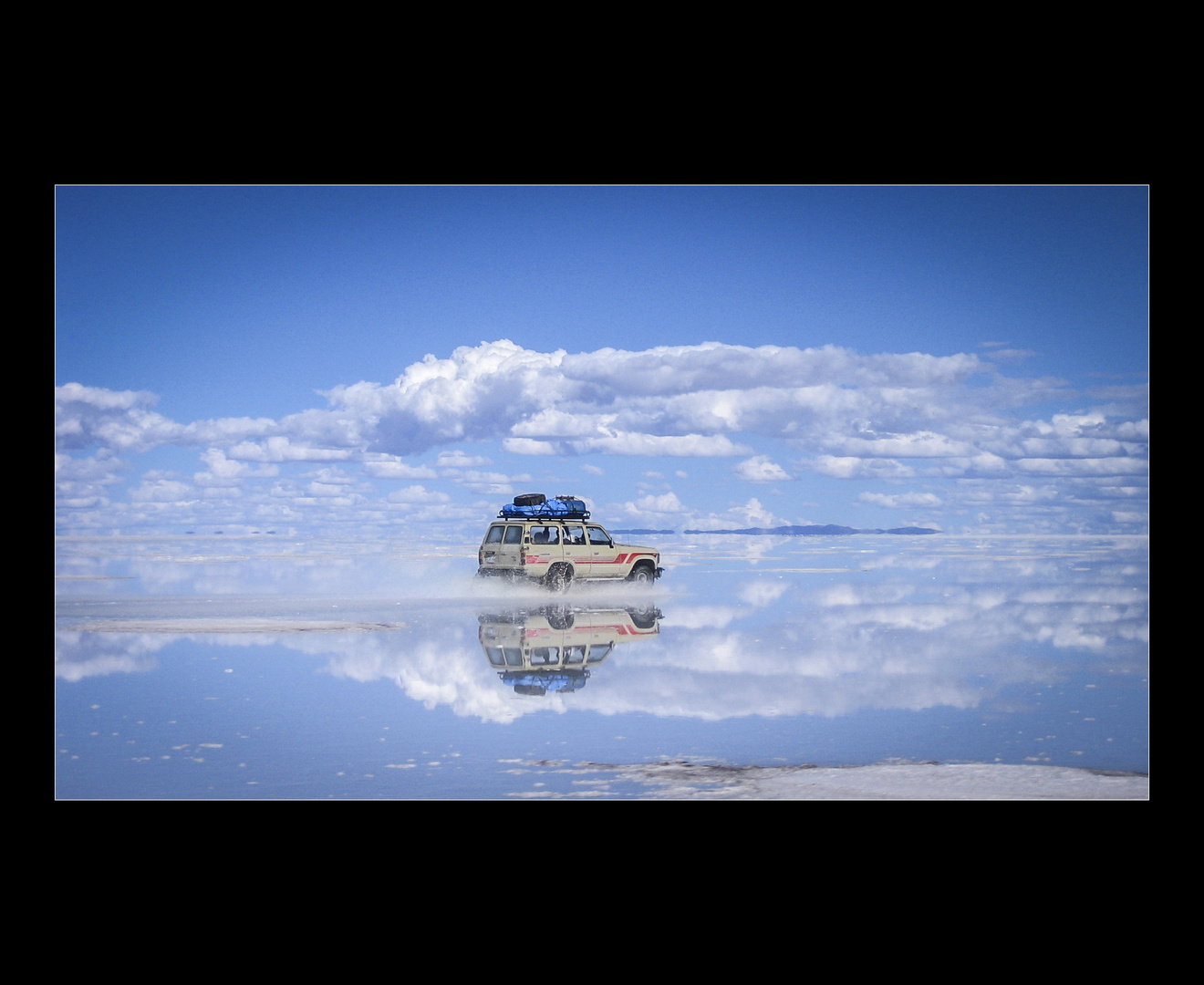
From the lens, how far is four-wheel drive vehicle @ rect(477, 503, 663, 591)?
2450 centimetres

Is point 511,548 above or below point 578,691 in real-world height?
above

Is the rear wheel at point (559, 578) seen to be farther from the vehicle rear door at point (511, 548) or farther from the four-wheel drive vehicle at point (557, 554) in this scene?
the vehicle rear door at point (511, 548)

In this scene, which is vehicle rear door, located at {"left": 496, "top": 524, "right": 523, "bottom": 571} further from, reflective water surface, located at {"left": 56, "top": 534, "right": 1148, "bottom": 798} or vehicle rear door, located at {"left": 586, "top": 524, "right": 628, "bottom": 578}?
vehicle rear door, located at {"left": 586, "top": 524, "right": 628, "bottom": 578}

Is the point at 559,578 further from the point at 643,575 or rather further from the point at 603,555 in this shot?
the point at 643,575

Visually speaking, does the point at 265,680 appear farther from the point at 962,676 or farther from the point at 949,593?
the point at 949,593

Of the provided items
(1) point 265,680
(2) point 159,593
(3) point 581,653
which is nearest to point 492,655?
(3) point 581,653

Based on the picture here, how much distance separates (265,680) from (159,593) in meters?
14.3

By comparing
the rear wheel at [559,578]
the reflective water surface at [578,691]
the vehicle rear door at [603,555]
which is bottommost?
the reflective water surface at [578,691]

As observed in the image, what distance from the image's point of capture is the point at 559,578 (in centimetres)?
2528

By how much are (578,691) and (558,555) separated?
12769mm

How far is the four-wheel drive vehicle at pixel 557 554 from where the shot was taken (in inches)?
965

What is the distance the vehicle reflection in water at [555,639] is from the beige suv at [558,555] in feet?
9.63

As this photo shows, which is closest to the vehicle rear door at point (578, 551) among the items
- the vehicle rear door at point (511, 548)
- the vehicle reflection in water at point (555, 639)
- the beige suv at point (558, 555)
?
the beige suv at point (558, 555)

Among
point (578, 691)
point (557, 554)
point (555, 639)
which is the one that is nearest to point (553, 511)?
point (557, 554)
